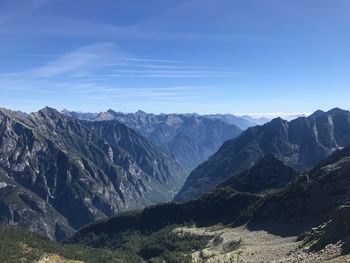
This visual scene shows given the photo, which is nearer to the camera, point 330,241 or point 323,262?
point 323,262

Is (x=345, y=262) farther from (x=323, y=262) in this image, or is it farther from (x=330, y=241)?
(x=330, y=241)

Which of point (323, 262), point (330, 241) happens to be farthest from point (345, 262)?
point (330, 241)

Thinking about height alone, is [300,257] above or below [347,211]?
below

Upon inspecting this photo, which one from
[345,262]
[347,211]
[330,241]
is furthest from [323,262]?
[347,211]

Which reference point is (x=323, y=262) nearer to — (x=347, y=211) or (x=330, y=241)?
(x=330, y=241)

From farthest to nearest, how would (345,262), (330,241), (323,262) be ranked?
(330,241), (323,262), (345,262)

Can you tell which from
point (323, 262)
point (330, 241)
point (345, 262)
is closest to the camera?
point (345, 262)

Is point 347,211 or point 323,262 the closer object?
point 323,262
